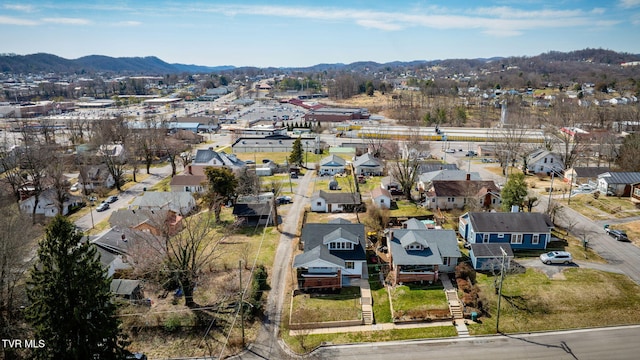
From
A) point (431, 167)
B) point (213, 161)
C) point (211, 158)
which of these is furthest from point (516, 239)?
point (211, 158)

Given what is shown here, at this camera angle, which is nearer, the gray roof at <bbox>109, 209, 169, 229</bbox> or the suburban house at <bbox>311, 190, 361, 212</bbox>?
the gray roof at <bbox>109, 209, 169, 229</bbox>

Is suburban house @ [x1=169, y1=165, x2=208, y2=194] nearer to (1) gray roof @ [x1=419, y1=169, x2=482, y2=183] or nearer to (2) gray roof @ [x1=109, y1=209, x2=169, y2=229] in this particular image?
(2) gray roof @ [x1=109, y1=209, x2=169, y2=229]

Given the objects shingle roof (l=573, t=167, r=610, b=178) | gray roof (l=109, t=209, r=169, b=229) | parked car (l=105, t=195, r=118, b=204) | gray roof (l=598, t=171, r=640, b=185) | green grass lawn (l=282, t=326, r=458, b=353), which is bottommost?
green grass lawn (l=282, t=326, r=458, b=353)

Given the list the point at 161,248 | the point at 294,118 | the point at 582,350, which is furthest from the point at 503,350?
the point at 294,118

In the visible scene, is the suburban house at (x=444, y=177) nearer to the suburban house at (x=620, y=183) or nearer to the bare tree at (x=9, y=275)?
the suburban house at (x=620, y=183)

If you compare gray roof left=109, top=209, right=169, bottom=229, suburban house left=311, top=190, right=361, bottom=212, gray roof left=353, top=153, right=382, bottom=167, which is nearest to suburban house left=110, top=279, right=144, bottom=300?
gray roof left=109, top=209, right=169, bottom=229

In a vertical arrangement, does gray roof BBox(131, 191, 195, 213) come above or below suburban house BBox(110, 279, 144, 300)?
above

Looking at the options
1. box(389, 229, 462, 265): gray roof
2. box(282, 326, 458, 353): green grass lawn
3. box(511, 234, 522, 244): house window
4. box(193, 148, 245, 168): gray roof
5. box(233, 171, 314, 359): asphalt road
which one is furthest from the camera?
box(193, 148, 245, 168): gray roof

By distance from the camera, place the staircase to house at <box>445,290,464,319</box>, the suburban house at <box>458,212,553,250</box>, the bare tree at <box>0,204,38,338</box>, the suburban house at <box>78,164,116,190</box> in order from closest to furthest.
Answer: the bare tree at <box>0,204,38,338</box>
the staircase to house at <box>445,290,464,319</box>
the suburban house at <box>458,212,553,250</box>
the suburban house at <box>78,164,116,190</box>
